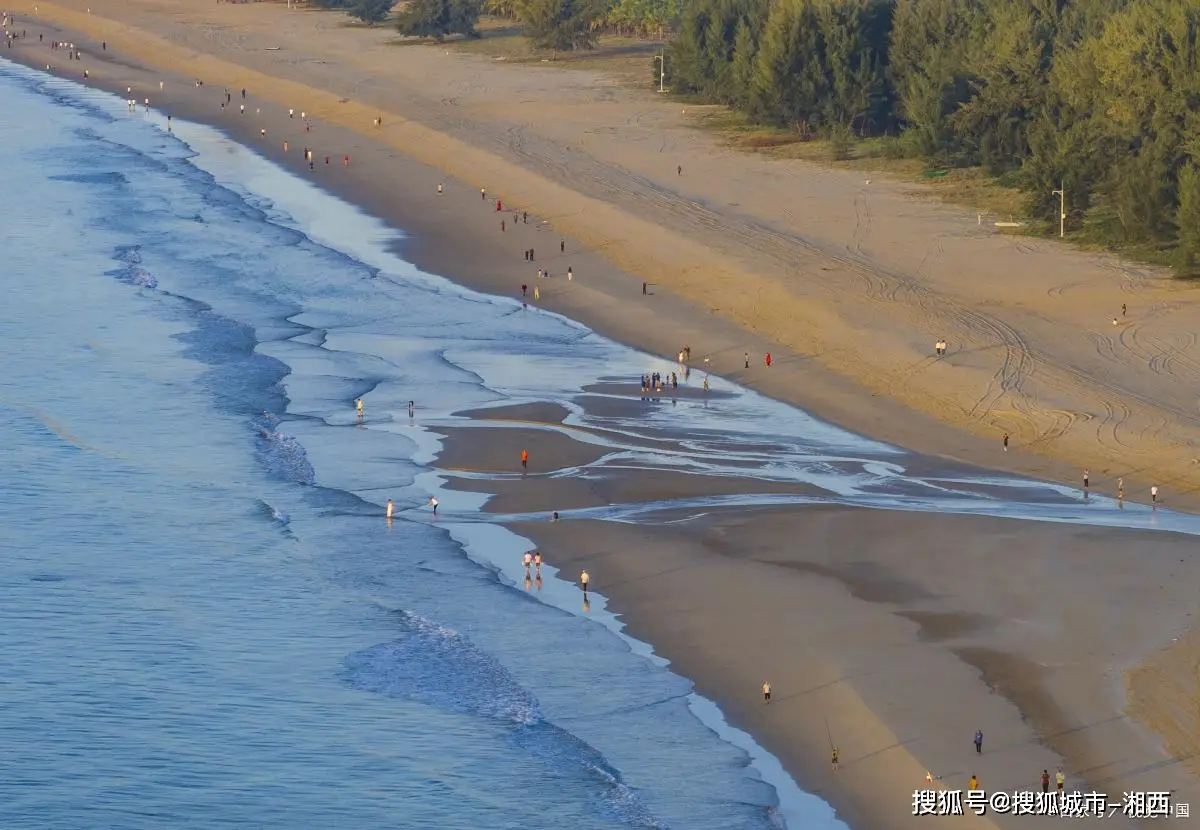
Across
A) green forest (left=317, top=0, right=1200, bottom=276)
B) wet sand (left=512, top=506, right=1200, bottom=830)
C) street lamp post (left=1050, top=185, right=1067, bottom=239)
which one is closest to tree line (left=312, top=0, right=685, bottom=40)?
green forest (left=317, top=0, right=1200, bottom=276)

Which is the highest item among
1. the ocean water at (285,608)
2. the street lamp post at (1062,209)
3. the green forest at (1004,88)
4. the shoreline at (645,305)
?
the green forest at (1004,88)

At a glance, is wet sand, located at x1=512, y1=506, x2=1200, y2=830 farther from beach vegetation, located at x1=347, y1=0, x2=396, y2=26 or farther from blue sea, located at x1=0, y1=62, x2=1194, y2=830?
beach vegetation, located at x1=347, y1=0, x2=396, y2=26

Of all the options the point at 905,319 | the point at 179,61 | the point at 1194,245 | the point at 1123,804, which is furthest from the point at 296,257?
the point at 179,61

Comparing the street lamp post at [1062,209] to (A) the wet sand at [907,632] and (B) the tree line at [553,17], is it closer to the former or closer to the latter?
(A) the wet sand at [907,632]

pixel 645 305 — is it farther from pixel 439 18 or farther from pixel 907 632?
pixel 439 18

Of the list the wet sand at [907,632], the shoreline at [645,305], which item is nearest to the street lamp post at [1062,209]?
the shoreline at [645,305]

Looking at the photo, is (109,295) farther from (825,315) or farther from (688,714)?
(688,714)
